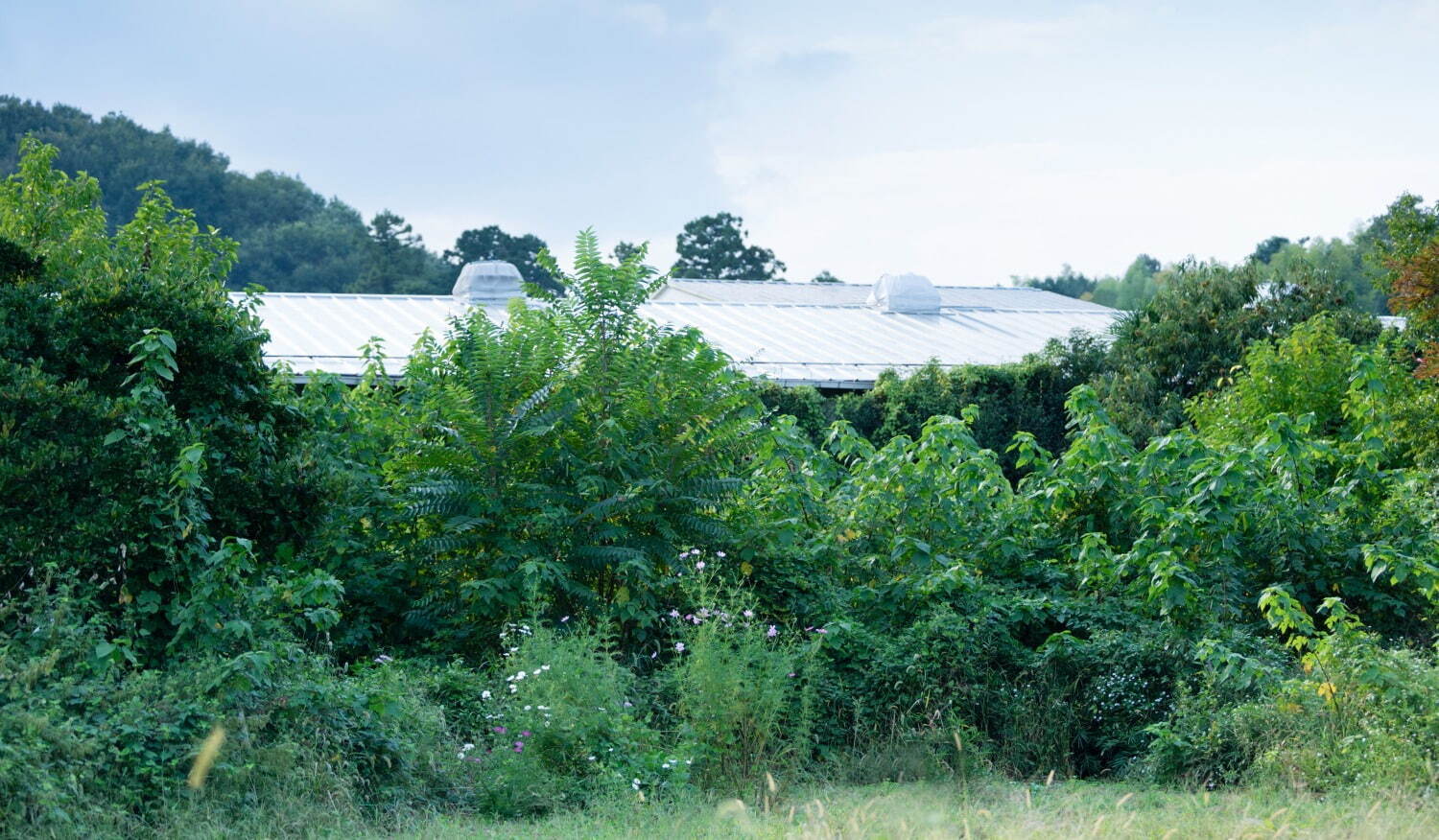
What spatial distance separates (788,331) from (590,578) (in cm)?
1610

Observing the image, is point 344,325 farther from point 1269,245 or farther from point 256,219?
point 1269,245

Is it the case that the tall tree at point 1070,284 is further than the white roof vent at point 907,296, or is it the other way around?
the tall tree at point 1070,284

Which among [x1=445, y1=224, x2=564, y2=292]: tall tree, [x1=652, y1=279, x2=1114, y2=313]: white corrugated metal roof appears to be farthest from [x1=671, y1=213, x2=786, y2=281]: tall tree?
[x1=652, y1=279, x2=1114, y2=313]: white corrugated metal roof

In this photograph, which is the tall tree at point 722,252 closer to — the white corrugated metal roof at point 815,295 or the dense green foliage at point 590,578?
the white corrugated metal roof at point 815,295

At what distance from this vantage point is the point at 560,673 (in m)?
7.15

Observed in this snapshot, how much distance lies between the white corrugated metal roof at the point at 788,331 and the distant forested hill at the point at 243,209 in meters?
25.7

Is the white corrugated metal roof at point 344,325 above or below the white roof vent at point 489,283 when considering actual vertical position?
below

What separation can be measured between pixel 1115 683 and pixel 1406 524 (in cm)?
295

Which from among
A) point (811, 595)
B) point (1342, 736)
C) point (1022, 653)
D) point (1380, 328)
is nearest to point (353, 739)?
point (811, 595)

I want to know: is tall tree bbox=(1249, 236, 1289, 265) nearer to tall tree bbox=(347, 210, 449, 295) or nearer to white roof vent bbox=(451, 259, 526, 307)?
tall tree bbox=(347, 210, 449, 295)

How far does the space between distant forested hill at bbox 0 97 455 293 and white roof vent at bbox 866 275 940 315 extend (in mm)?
25784

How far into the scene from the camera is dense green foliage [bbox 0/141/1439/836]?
632 cm

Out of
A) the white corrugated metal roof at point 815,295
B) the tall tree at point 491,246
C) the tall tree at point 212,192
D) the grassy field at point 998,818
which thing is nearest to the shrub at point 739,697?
the grassy field at point 998,818

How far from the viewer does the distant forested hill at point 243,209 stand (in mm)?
48422
